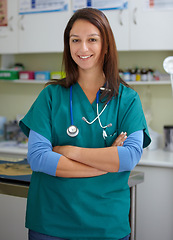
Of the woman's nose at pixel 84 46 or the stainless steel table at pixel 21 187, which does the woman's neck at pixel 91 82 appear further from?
the stainless steel table at pixel 21 187

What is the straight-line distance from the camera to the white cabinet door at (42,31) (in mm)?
2887

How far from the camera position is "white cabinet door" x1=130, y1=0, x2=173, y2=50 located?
261 centimetres

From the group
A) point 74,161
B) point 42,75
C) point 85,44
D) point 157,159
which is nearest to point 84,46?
point 85,44

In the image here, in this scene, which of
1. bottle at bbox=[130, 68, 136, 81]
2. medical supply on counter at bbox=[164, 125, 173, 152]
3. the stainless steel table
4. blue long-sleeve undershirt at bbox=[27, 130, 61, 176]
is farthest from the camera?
bottle at bbox=[130, 68, 136, 81]

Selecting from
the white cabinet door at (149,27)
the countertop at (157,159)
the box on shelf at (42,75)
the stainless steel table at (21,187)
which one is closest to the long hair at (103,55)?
the stainless steel table at (21,187)

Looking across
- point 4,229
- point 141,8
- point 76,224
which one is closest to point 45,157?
point 76,224

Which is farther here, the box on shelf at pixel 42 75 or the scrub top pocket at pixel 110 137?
the box on shelf at pixel 42 75

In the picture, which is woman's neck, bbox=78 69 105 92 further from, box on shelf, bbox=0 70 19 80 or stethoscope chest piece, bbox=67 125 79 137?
box on shelf, bbox=0 70 19 80

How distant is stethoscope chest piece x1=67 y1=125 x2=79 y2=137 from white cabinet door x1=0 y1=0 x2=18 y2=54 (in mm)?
2008

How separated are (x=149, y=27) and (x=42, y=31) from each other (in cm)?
88

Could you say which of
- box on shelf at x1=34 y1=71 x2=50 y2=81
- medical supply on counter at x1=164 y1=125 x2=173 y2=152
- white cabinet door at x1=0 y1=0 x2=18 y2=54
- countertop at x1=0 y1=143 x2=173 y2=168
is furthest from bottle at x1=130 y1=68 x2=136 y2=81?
white cabinet door at x1=0 y1=0 x2=18 y2=54

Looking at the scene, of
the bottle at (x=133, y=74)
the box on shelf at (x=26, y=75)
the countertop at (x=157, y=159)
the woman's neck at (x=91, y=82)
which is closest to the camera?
the woman's neck at (x=91, y=82)

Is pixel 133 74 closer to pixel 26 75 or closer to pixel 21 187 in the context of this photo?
pixel 26 75

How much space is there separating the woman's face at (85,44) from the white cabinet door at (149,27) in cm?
145
